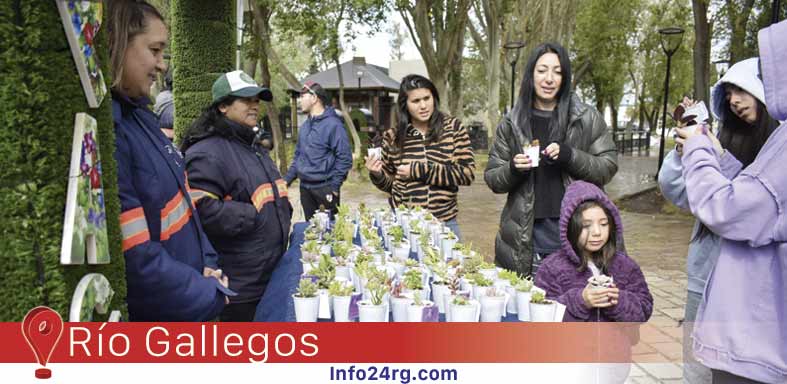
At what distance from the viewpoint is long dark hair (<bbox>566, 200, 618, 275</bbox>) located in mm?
2629

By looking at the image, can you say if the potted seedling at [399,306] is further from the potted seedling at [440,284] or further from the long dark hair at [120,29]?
the long dark hair at [120,29]

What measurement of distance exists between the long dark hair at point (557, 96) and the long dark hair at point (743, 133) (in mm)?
816

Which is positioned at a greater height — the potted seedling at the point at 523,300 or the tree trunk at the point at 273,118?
the tree trunk at the point at 273,118

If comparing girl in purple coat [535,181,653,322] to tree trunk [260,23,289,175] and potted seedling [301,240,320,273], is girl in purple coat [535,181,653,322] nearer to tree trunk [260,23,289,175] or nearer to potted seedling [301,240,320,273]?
potted seedling [301,240,320,273]

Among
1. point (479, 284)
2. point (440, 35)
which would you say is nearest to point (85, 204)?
point (479, 284)

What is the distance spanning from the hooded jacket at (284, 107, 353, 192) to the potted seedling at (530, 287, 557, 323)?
13.5ft

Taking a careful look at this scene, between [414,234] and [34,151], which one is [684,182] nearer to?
[414,234]

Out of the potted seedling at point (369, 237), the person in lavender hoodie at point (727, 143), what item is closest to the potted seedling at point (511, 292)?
the person in lavender hoodie at point (727, 143)

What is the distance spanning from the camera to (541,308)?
2270mm

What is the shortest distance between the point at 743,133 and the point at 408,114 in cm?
206

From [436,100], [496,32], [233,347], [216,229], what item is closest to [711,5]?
[496,32]

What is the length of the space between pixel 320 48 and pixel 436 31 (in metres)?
4.39

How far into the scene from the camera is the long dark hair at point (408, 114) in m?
→ 3.94

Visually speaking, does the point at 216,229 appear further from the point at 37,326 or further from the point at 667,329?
the point at 667,329
